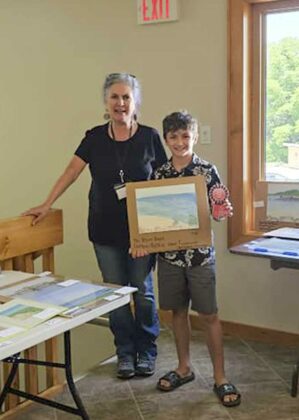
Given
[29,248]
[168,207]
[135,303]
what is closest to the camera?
[168,207]

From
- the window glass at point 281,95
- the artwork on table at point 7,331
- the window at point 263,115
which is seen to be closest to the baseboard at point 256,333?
the window at point 263,115

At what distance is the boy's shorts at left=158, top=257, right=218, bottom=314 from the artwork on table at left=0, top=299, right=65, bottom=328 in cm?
85

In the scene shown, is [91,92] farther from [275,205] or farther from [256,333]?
[256,333]

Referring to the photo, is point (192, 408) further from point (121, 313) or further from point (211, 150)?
point (211, 150)

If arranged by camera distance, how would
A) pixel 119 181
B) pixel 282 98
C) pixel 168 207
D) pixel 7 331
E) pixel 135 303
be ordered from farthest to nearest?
1. pixel 282 98
2. pixel 135 303
3. pixel 119 181
4. pixel 168 207
5. pixel 7 331

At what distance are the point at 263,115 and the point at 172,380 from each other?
1545 millimetres

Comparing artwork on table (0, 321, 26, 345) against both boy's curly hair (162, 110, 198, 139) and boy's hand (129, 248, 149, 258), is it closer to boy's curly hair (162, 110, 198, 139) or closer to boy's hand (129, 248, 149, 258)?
boy's hand (129, 248, 149, 258)

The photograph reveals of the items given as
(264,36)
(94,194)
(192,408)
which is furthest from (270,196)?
(192,408)

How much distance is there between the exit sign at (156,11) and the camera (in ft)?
11.4

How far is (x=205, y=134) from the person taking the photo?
3.49m

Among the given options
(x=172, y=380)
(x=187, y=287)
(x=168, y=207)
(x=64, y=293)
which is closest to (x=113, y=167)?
(x=168, y=207)

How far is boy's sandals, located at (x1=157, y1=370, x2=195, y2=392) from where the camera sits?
2779 millimetres

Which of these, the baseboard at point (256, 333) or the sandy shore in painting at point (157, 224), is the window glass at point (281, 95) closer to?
the baseboard at point (256, 333)

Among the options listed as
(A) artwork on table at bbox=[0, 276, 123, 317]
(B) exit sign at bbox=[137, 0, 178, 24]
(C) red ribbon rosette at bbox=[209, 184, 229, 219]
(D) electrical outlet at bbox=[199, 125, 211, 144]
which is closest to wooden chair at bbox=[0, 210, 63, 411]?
(A) artwork on table at bbox=[0, 276, 123, 317]
